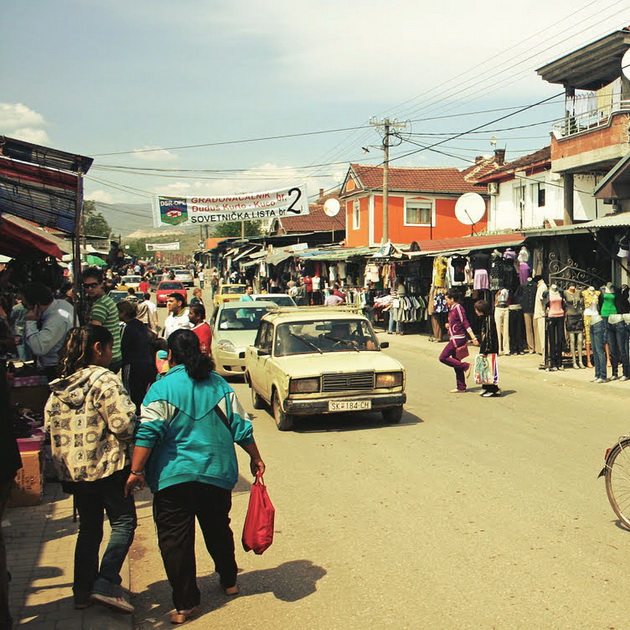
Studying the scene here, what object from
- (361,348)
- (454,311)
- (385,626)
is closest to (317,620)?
(385,626)

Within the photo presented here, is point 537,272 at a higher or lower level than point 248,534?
higher

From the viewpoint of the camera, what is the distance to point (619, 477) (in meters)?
6.01

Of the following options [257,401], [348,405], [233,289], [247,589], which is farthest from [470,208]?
[247,589]

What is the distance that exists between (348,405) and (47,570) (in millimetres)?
5388

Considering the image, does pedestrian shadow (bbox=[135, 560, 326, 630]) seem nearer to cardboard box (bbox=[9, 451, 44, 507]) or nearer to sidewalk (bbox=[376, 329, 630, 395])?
cardboard box (bbox=[9, 451, 44, 507])

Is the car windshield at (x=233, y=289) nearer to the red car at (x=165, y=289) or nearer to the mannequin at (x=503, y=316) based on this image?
the red car at (x=165, y=289)

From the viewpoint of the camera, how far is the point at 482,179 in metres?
35.3

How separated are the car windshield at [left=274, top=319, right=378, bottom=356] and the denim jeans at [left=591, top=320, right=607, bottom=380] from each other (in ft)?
17.4

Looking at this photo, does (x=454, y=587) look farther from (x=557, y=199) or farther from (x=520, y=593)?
(x=557, y=199)

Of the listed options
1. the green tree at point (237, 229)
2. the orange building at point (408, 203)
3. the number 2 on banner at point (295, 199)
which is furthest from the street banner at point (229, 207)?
the green tree at point (237, 229)

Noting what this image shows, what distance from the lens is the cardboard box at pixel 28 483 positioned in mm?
6625

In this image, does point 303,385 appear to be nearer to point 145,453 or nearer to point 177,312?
point 177,312

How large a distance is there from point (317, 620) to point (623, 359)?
11.4 m

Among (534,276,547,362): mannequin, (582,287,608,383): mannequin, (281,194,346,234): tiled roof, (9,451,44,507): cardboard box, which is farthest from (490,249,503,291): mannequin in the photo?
(281,194,346,234): tiled roof
